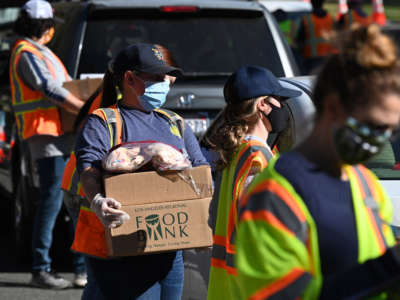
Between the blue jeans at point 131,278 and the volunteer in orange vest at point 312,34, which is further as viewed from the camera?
the volunteer in orange vest at point 312,34

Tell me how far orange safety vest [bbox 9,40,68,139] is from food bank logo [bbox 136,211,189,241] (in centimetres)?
240

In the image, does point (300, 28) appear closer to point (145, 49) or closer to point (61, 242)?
point (61, 242)

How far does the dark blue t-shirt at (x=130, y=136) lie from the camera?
3305 mm

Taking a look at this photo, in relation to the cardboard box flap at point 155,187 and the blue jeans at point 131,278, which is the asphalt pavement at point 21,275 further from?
the cardboard box flap at point 155,187

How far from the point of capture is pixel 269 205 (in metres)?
1.95

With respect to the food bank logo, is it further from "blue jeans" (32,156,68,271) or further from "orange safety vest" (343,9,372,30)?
"orange safety vest" (343,9,372,30)

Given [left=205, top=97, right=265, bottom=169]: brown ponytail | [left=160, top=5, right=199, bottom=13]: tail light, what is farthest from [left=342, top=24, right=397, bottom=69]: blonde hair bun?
[left=160, top=5, right=199, bottom=13]: tail light

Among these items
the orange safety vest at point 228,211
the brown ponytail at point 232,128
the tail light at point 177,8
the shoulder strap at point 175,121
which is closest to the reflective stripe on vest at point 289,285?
the orange safety vest at point 228,211

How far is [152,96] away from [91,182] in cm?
51

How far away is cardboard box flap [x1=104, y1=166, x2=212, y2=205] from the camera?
320 centimetres

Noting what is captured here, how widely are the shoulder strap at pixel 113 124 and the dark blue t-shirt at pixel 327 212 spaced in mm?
1444

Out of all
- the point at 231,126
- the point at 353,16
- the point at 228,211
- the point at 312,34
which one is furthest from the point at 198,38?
the point at 353,16

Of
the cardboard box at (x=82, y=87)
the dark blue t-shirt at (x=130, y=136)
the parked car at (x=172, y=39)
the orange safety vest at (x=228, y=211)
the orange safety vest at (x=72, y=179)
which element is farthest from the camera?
the parked car at (x=172, y=39)

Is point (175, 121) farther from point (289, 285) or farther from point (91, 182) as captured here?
point (289, 285)
